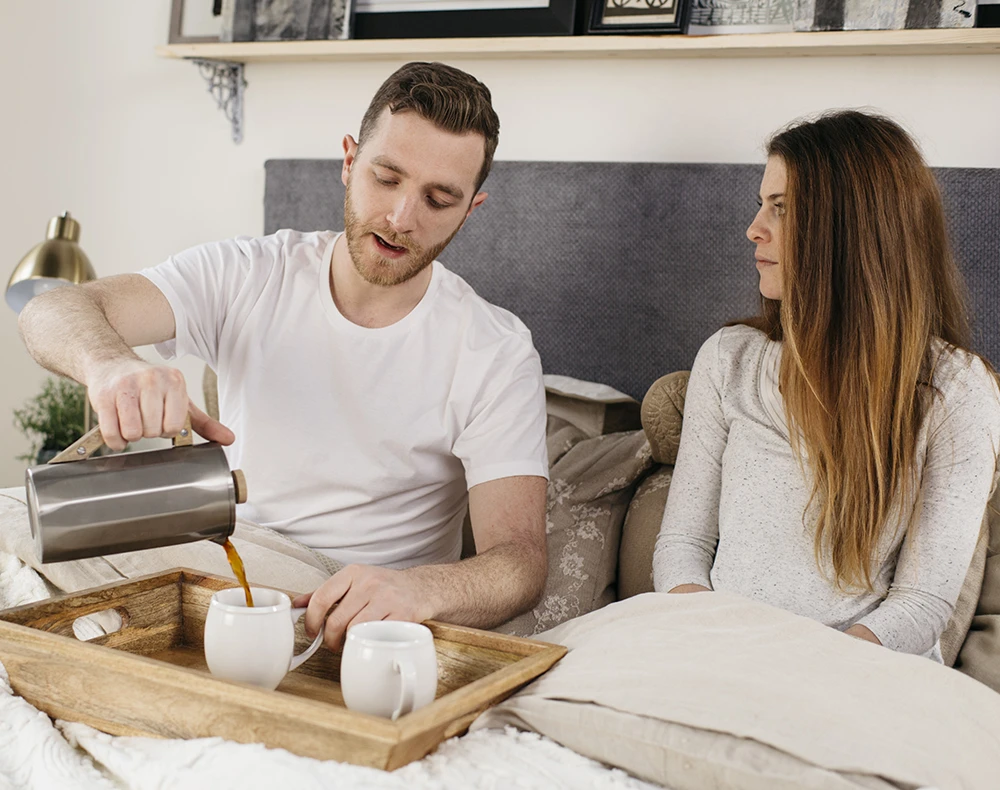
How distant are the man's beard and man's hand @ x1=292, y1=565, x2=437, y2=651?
62 centimetres

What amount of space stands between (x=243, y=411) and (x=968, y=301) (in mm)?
1255

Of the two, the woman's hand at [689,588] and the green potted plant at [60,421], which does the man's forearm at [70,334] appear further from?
the green potted plant at [60,421]

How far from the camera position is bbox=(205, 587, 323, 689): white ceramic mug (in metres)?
0.94

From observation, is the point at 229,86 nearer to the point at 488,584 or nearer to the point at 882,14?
the point at 882,14

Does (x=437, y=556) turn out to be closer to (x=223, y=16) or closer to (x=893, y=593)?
(x=893, y=593)

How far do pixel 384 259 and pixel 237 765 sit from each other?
938 millimetres

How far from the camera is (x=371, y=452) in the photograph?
1.62 meters

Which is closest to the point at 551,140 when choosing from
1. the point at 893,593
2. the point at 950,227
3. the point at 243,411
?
the point at 950,227

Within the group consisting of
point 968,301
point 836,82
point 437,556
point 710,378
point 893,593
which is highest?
point 836,82

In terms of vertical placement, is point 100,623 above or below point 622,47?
below

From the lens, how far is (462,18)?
2.25 m

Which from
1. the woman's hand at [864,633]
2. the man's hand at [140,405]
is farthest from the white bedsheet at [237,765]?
the woman's hand at [864,633]

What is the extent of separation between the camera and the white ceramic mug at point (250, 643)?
3.10 feet

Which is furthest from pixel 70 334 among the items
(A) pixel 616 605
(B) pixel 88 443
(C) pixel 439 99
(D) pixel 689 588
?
(D) pixel 689 588
